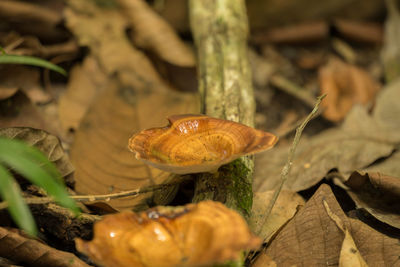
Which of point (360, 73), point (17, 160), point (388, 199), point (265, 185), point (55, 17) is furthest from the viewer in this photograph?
point (360, 73)

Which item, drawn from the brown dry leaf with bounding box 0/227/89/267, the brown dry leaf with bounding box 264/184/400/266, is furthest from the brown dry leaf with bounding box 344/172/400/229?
the brown dry leaf with bounding box 0/227/89/267

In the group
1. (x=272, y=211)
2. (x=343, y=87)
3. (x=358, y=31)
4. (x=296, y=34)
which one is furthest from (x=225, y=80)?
(x=358, y=31)

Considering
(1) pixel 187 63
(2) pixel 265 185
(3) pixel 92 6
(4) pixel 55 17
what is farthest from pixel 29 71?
(2) pixel 265 185

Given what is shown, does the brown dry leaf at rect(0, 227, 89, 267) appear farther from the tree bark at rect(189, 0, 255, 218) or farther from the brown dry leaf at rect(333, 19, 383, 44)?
the brown dry leaf at rect(333, 19, 383, 44)

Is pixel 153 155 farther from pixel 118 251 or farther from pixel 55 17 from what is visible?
pixel 55 17

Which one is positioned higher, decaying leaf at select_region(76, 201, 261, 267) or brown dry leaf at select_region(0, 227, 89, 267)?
Answer: decaying leaf at select_region(76, 201, 261, 267)

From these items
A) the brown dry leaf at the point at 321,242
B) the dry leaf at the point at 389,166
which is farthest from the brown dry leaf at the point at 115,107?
the dry leaf at the point at 389,166

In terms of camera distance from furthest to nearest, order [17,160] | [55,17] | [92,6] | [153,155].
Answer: [92,6] < [55,17] < [153,155] < [17,160]
